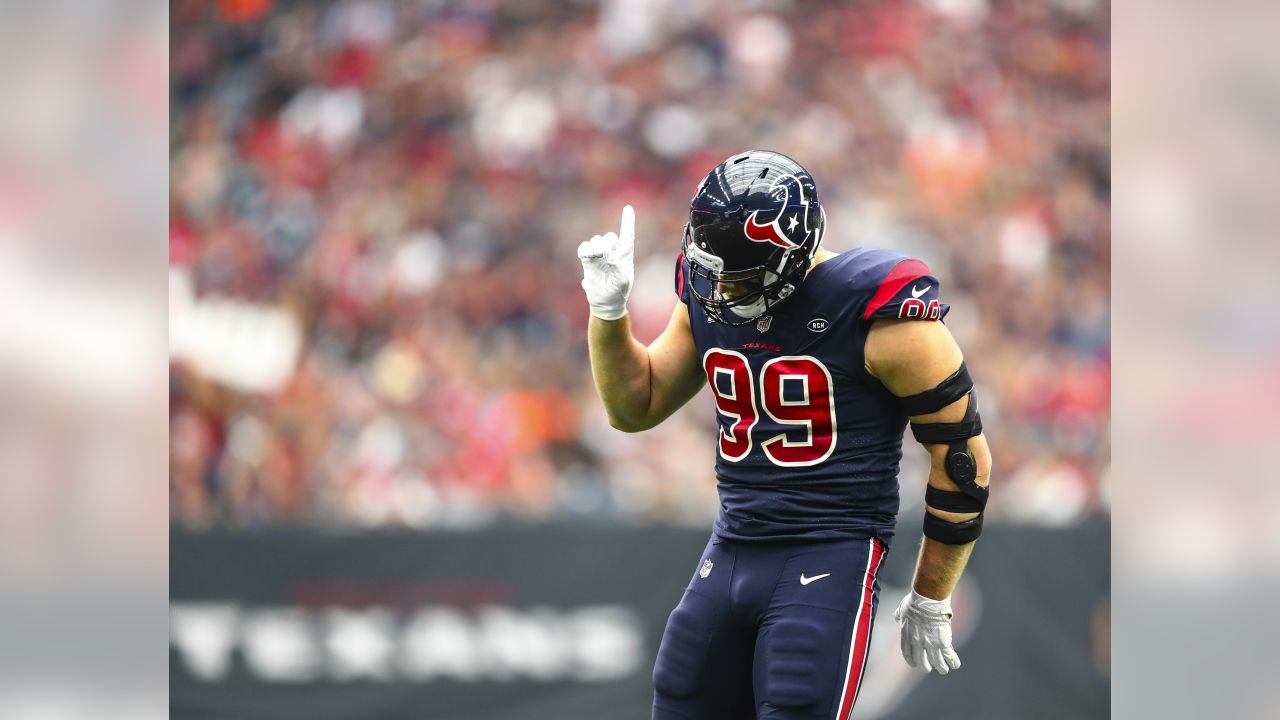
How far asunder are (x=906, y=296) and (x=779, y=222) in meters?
0.35

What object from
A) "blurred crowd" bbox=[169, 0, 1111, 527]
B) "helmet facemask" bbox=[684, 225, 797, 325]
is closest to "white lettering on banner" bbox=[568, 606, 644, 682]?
"blurred crowd" bbox=[169, 0, 1111, 527]

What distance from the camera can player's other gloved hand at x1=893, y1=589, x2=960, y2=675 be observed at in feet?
10.5

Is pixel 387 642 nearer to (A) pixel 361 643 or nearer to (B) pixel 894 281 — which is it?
(A) pixel 361 643

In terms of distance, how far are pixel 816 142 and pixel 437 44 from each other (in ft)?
7.08

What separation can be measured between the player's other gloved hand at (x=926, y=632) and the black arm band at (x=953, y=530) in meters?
0.19

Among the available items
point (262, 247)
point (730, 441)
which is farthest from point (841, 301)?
point (262, 247)

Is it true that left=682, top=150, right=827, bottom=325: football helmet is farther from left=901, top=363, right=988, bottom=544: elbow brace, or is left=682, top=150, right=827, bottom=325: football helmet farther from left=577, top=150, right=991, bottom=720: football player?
left=901, top=363, right=988, bottom=544: elbow brace

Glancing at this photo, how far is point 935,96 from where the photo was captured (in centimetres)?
664

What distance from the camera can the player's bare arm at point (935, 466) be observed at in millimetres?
2916

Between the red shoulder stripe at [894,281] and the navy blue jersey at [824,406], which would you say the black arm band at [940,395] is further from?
the red shoulder stripe at [894,281]

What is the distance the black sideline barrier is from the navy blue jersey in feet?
9.38

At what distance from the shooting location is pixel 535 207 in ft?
21.9

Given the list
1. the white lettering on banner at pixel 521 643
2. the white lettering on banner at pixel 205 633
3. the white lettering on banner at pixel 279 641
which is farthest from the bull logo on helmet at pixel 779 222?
the white lettering on banner at pixel 205 633
